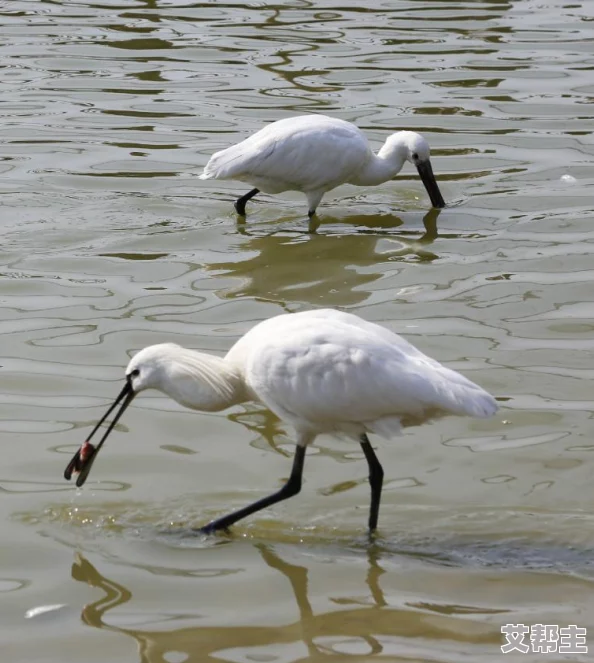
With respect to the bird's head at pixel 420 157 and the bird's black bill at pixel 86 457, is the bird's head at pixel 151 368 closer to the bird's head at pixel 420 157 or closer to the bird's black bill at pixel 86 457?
the bird's black bill at pixel 86 457

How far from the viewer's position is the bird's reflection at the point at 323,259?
909cm

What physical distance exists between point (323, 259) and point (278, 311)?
1259 mm

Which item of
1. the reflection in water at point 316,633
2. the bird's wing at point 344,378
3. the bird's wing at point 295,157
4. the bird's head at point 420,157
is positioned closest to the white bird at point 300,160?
the bird's wing at point 295,157

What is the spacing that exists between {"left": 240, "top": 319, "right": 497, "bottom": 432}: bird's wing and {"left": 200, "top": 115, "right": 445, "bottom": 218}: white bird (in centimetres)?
464

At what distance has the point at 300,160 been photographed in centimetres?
1048

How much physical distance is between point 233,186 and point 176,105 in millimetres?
2218

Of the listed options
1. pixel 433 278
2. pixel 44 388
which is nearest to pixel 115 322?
pixel 44 388

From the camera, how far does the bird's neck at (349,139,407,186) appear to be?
11008 mm

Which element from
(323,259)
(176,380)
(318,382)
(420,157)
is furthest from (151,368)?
(420,157)

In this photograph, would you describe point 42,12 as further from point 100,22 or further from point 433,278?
point 433,278

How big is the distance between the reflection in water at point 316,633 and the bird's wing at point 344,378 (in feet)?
2.43

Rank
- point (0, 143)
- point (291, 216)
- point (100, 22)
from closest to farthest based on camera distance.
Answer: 1. point (291, 216)
2. point (0, 143)
3. point (100, 22)

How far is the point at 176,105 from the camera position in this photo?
13734mm

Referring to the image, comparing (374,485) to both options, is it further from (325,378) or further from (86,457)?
(86,457)
